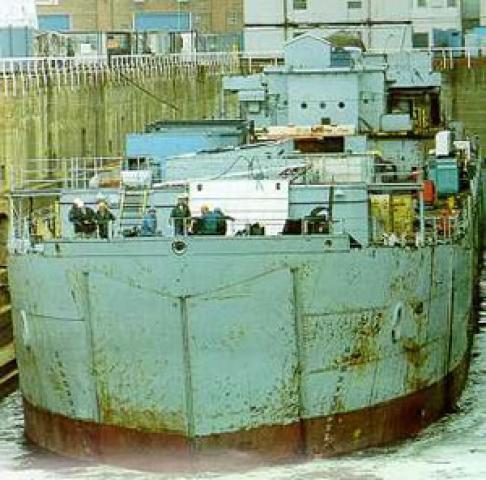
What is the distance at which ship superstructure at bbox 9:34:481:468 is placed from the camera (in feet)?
77.0

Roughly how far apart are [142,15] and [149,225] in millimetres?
52763

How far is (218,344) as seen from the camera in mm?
23469

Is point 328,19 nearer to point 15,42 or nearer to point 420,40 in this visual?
point 420,40

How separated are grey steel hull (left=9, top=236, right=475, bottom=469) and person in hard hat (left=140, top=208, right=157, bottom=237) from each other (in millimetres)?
1318

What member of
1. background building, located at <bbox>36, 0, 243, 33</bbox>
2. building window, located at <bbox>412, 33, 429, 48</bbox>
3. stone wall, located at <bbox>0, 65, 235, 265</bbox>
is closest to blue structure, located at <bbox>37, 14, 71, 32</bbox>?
background building, located at <bbox>36, 0, 243, 33</bbox>

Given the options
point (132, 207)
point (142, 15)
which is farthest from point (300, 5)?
point (132, 207)

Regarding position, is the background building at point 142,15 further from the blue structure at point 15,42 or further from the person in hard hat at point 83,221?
the person in hard hat at point 83,221

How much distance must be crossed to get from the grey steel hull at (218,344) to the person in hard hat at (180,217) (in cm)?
121

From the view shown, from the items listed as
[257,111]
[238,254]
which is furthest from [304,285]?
[257,111]

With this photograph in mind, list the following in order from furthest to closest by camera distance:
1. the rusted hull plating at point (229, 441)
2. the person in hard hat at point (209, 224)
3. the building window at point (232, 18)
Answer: the building window at point (232, 18)
the person in hard hat at point (209, 224)
the rusted hull plating at point (229, 441)

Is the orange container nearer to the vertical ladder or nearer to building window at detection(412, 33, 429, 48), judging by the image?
the vertical ladder

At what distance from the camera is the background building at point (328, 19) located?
69938 mm

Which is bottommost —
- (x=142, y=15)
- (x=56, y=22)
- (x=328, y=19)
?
(x=328, y=19)

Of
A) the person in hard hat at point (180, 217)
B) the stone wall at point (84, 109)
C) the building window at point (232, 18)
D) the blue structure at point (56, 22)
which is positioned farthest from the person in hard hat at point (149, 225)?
the building window at point (232, 18)
